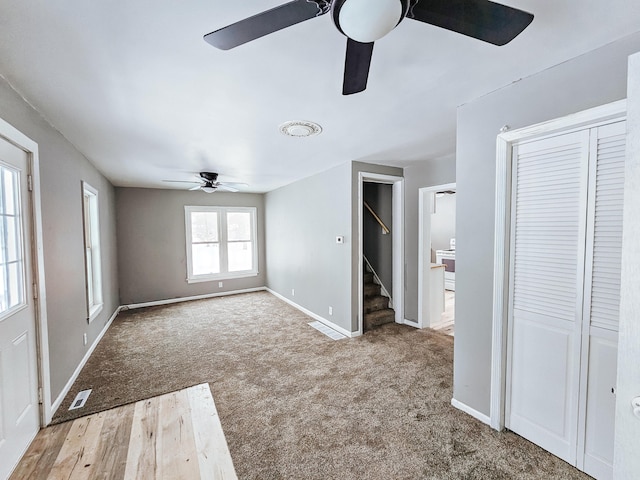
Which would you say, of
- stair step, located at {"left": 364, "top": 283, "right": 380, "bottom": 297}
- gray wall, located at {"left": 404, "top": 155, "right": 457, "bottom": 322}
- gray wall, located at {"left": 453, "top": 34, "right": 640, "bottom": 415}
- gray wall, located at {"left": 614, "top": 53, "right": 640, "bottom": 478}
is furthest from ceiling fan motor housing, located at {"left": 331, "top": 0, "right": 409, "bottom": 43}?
stair step, located at {"left": 364, "top": 283, "right": 380, "bottom": 297}

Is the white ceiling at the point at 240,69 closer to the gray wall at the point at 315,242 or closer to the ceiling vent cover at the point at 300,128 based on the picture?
the ceiling vent cover at the point at 300,128

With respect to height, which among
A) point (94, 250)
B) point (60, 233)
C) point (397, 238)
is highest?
point (60, 233)

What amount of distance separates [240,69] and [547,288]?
2341 millimetres

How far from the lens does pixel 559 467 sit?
5.54 feet

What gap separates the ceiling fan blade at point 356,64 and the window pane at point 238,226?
5.57 m

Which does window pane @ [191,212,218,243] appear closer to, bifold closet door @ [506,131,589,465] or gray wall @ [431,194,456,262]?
bifold closet door @ [506,131,589,465]

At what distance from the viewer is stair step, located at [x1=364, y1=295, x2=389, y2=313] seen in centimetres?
438

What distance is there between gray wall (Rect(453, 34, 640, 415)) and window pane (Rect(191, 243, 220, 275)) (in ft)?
17.7

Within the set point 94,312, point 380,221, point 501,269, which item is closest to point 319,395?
point 501,269

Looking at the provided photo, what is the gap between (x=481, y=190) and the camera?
2053mm

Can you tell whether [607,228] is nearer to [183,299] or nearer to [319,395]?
[319,395]

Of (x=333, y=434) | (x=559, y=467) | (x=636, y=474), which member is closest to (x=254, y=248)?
(x=333, y=434)

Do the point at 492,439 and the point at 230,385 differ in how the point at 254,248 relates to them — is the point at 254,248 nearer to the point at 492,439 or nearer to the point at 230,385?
the point at 230,385

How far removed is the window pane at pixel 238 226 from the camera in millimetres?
6477
